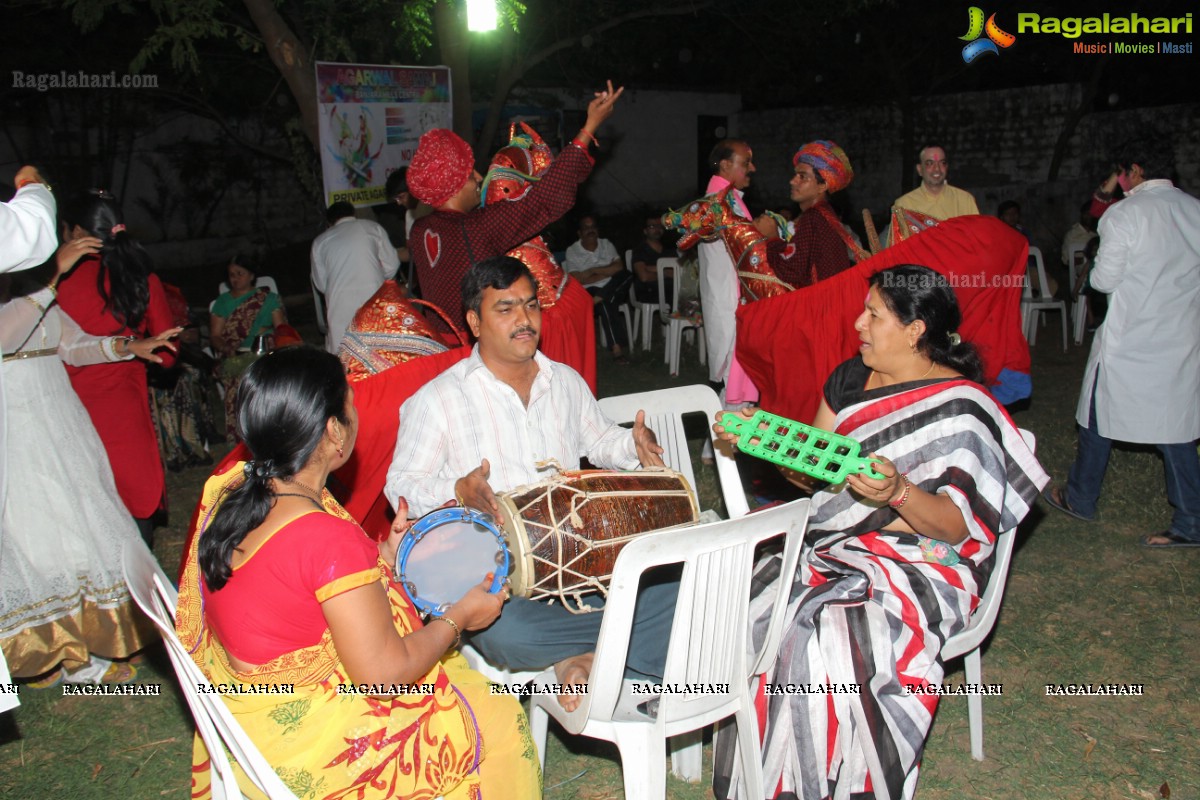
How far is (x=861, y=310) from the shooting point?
13.2 feet

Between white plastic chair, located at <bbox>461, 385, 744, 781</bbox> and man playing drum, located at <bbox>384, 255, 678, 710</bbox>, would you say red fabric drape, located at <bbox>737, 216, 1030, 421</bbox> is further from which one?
man playing drum, located at <bbox>384, 255, 678, 710</bbox>

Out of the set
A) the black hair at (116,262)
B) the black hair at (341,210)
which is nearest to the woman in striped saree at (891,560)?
the black hair at (116,262)

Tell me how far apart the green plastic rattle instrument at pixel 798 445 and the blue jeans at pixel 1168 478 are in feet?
9.18

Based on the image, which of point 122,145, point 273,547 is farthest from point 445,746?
point 122,145

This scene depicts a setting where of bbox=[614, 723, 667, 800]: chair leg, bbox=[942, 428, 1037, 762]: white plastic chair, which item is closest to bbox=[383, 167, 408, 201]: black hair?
bbox=[942, 428, 1037, 762]: white plastic chair

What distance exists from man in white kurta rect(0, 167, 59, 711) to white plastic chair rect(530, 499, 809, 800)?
154 cm

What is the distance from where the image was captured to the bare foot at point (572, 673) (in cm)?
235

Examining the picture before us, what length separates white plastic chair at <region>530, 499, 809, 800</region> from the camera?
2072 millimetres

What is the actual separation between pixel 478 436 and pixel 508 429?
0.31 feet

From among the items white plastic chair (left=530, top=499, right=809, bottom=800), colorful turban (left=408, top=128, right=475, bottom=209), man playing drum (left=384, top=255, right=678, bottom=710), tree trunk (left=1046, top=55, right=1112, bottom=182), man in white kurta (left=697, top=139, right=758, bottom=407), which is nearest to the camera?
white plastic chair (left=530, top=499, right=809, bottom=800)

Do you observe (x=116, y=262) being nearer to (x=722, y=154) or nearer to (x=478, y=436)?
(x=478, y=436)

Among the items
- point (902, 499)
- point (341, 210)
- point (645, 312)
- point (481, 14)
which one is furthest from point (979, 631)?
point (645, 312)

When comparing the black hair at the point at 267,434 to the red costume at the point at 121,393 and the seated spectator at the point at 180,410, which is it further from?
the seated spectator at the point at 180,410

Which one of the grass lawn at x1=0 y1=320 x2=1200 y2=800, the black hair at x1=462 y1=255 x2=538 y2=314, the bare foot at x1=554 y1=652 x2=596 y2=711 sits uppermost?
the black hair at x1=462 y1=255 x2=538 y2=314
